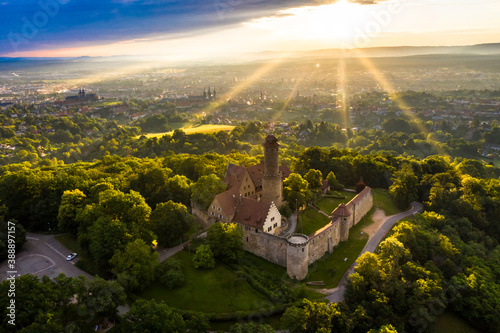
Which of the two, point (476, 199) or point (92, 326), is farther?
point (476, 199)

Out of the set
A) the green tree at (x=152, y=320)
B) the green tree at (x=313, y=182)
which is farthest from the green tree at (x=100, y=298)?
the green tree at (x=313, y=182)

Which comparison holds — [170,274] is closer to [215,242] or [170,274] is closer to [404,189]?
[215,242]

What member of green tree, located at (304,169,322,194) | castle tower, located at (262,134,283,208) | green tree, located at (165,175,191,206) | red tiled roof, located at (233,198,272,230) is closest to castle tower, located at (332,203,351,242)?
castle tower, located at (262,134,283,208)

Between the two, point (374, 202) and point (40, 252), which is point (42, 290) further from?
point (374, 202)

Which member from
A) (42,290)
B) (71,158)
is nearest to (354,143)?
(71,158)

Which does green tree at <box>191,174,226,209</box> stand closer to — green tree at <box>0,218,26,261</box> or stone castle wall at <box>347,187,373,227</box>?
stone castle wall at <box>347,187,373,227</box>
